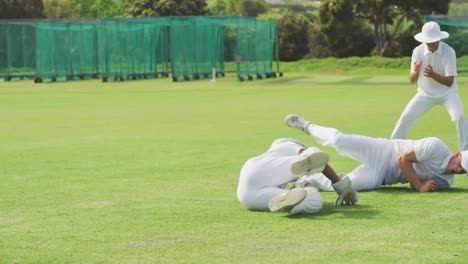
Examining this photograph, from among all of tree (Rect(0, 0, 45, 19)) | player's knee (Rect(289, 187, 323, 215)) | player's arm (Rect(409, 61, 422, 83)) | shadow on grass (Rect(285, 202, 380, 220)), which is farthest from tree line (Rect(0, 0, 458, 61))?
player's knee (Rect(289, 187, 323, 215))

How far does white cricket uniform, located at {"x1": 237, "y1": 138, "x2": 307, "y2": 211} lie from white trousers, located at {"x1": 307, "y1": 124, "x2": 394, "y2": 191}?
1220 millimetres

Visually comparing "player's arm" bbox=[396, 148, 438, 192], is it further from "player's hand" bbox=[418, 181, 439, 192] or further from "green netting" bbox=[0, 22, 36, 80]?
"green netting" bbox=[0, 22, 36, 80]

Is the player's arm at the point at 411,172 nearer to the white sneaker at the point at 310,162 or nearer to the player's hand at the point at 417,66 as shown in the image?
the white sneaker at the point at 310,162

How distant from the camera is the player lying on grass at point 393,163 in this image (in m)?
10.9

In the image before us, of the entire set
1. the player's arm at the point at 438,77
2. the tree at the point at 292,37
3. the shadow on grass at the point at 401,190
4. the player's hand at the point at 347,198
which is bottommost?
the tree at the point at 292,37

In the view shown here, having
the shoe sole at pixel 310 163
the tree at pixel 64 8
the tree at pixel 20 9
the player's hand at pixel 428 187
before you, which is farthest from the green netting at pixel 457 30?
the tree at pixel 64 8

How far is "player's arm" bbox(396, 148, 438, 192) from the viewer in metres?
10.9

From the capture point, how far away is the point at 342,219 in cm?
943

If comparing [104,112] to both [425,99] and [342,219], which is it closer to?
[425,99]

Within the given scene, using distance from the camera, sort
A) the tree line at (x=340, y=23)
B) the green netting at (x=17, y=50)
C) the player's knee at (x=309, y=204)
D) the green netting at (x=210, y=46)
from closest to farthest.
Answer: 1. the player's knee at (x=309, y=204)
2. the green netting at (x=210, y=46)
3. the green netting at (x=17, y=50)
4. the tree line at (x=340, y=23)

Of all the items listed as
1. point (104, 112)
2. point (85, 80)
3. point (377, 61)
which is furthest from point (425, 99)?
point (377, 61)

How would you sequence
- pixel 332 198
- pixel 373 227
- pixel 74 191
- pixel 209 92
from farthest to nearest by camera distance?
pixel 209 92
pixel 74 191
pixel 332 198
pixel 373 227

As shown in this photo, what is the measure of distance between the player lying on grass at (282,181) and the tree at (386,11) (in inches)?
2991

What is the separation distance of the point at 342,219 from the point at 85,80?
4870 cm
